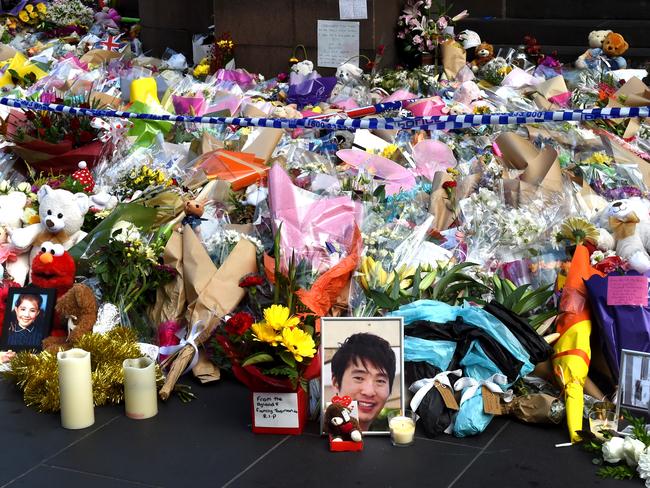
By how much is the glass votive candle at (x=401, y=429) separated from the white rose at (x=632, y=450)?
90cm

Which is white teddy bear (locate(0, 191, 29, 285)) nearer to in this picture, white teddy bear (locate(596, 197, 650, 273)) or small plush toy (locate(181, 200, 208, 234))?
small plush toy (locate(181, 200, 208, 234))

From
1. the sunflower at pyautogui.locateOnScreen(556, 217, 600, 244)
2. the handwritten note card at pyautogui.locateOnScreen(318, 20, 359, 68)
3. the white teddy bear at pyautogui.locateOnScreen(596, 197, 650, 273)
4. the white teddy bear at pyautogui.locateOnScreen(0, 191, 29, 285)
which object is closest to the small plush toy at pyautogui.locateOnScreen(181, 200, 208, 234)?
the white teddy bear at pyautogui.locateOnScreen(0, 191, 29, 285)

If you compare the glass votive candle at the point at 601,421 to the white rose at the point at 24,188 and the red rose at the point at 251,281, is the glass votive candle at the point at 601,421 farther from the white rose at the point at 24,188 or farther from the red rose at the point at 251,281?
the white rose at the point at 24,188

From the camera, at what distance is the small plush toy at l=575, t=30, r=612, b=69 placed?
934 centimetres

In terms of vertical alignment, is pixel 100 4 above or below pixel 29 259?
above

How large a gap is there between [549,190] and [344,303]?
5.00 ft

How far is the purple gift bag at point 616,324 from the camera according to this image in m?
4.61

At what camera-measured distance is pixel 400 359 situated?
15.0 feet

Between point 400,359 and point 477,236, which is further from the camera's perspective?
point 477,236

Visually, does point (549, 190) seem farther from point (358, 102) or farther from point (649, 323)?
point (358, 102)

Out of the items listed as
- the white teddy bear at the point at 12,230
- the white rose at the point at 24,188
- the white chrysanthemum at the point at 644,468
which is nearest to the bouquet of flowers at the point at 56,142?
the white rose at the point at 24,188

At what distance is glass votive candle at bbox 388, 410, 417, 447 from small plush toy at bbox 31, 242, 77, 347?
1.98 meters

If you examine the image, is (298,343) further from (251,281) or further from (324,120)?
(324,120)

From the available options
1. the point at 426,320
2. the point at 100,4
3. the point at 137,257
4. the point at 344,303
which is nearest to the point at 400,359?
the point at 426,320
